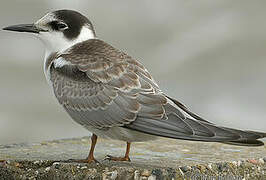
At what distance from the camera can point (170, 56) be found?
15.5m

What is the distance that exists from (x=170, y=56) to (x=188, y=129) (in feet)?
27.6

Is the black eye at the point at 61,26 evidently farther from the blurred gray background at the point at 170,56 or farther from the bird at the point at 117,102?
the blurred gray background at the point at 170,56

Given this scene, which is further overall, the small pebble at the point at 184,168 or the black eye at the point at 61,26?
the black eye at the point at 61,26

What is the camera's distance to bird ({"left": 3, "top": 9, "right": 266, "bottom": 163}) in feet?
23.6

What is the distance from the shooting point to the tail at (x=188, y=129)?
6934 mm

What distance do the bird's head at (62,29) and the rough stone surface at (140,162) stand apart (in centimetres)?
115

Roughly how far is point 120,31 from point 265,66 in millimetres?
2991

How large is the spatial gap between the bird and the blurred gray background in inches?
239

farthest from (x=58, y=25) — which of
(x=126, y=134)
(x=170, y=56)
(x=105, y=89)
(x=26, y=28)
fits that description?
(x=170, y=56)

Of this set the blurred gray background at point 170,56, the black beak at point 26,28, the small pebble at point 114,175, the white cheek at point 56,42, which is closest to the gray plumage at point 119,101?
the white cheek at point 56,42

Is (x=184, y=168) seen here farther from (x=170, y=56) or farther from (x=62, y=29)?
(x=170, y=56)

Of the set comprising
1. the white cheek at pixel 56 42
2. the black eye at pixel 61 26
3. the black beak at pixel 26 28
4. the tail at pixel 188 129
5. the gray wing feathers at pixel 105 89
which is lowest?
the tail at pixel 188 129

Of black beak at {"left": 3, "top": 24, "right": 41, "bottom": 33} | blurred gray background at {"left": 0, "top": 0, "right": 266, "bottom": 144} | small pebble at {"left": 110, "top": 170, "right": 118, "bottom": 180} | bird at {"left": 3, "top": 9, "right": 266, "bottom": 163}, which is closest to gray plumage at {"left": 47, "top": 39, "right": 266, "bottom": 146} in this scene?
bird at {"left": 3, "top": 9, "right": 266, "bottom": 163}

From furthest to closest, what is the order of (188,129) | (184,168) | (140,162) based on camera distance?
1. (140,162)
2. (184,168)
3. (188,129)
